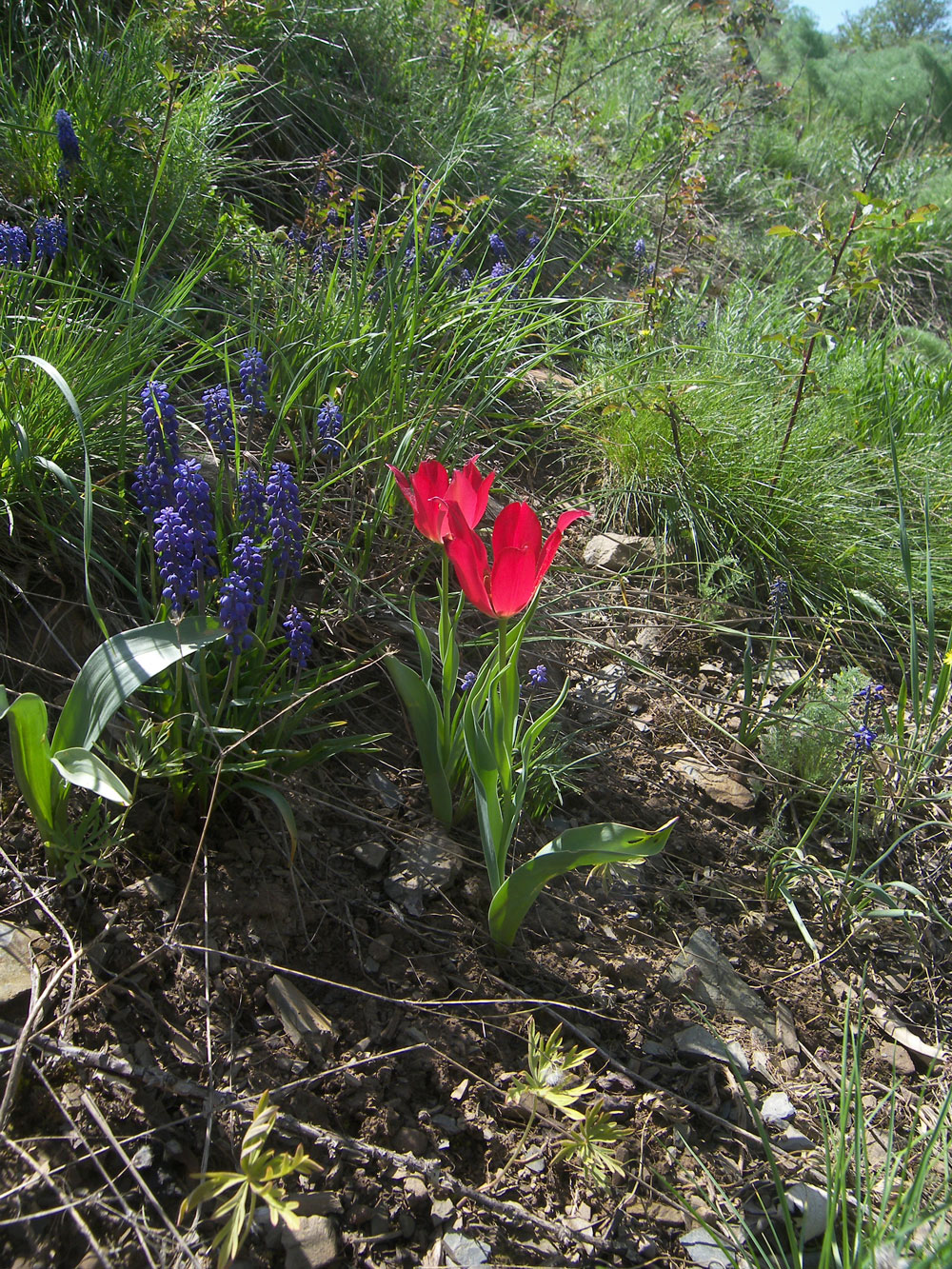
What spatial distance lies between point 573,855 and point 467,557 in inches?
18.0

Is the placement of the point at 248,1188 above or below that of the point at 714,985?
above

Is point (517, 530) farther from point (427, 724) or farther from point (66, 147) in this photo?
point (66, 147)

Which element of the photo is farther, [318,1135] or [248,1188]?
[318,1135]

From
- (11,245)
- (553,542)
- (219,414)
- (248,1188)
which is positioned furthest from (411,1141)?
(11,245)

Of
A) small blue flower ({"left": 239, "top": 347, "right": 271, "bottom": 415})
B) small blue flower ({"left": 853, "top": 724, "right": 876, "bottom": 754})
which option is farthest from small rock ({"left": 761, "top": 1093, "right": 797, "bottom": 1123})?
small blue flower ({"left": 239, "top": 347, "right": 271, "bottom": 415})

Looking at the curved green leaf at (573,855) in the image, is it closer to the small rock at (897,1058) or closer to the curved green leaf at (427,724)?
the curved green leaf at (427,724)

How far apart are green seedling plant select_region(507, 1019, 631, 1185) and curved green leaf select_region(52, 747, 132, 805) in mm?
675

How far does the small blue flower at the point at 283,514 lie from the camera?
142cm

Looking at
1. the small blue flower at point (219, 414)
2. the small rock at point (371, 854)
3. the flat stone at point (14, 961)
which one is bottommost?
the small rock at point (371, 854)

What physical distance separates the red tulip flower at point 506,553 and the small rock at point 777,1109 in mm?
943

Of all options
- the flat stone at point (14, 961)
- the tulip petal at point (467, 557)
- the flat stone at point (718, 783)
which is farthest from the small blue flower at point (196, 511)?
the flat stone at point (718, 783)

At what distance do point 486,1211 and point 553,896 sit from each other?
22.3 inches

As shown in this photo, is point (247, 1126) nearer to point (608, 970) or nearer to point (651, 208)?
point (608, 970)

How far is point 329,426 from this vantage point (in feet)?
5.97
